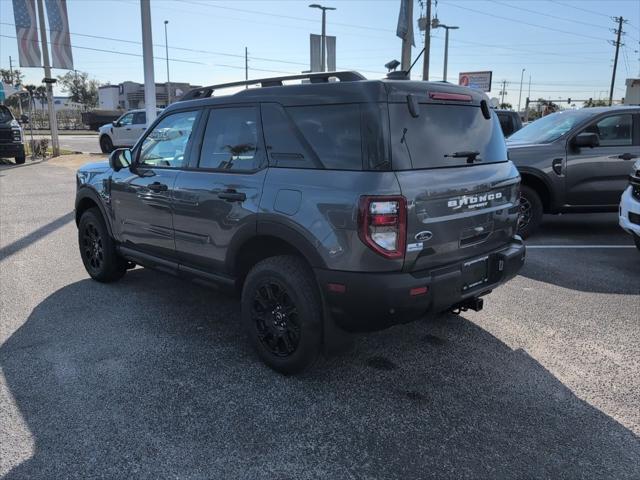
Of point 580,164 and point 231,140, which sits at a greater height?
point 231,140

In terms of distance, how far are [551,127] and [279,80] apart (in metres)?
5.66

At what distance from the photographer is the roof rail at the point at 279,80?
328 cm

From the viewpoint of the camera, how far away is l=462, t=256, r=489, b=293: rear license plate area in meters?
3.32

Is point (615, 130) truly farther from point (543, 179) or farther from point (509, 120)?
point (509, 120)

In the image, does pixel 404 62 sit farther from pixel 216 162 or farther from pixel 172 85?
pixel 172 85

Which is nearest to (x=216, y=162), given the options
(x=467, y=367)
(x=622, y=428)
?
(x=467, y=367)

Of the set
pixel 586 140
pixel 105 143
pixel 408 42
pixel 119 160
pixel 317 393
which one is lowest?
pixel 317 393

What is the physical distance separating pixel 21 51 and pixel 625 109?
21552mm

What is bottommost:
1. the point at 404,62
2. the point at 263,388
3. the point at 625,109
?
the point at 263,388

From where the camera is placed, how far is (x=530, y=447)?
2768 millimetres

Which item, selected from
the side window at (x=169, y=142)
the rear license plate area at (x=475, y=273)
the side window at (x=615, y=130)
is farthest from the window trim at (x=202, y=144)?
the side window at (x=615, y=130)

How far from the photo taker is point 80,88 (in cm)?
8619

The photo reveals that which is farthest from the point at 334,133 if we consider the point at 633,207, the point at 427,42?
the point at 427,42

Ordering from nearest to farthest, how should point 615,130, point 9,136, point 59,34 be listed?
1. point 615,130
2. point 9,136
3. point 59,34
